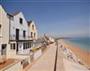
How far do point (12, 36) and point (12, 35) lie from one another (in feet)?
0.23

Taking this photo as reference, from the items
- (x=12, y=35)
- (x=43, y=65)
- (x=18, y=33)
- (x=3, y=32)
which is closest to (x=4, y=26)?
(x=3, y=32)

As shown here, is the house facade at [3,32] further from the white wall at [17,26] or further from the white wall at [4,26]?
the white wall at [17,26]

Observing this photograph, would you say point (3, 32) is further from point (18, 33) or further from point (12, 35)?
point (18, 33)

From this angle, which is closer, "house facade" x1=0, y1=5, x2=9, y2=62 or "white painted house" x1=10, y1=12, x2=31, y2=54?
"house facade" x1=0, y1=5, x2=9, y2=62

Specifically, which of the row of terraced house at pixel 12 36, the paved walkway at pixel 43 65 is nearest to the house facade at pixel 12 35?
the row of terraced house at pixel 12 36

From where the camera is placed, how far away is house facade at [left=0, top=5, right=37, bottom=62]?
8.42 m

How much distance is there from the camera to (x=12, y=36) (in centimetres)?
973

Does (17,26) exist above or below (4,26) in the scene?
above

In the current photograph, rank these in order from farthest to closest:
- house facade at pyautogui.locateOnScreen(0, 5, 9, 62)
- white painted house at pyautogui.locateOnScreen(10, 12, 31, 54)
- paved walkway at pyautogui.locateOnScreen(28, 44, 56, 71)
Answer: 1. white painted house at pyautogui.locateOnScreen(10, 12, 31, 54)
2. house facade at pyautogui.locateOnScreen(0, 5, 9, 62)
3. paved walkway at pyautogui.locateOnScreen(28, 44, 56, 71)

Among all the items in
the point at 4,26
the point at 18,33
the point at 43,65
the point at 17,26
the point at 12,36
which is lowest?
the point at 43,65

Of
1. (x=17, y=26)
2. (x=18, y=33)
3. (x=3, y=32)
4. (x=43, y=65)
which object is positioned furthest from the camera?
(x=18, y=33)

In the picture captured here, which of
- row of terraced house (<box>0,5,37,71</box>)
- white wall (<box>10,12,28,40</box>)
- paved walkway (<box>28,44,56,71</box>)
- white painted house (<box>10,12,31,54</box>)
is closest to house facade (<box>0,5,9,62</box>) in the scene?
row of terraced house (<box>0,5,37,71</box>)

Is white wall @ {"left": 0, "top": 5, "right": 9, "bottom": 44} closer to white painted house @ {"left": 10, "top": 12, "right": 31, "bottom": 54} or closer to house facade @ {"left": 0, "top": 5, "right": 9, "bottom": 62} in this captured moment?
house facade @ {"left": 0, "top": 5, "right": 9, "bottom": 62}

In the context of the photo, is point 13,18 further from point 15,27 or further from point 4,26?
point 4,26
